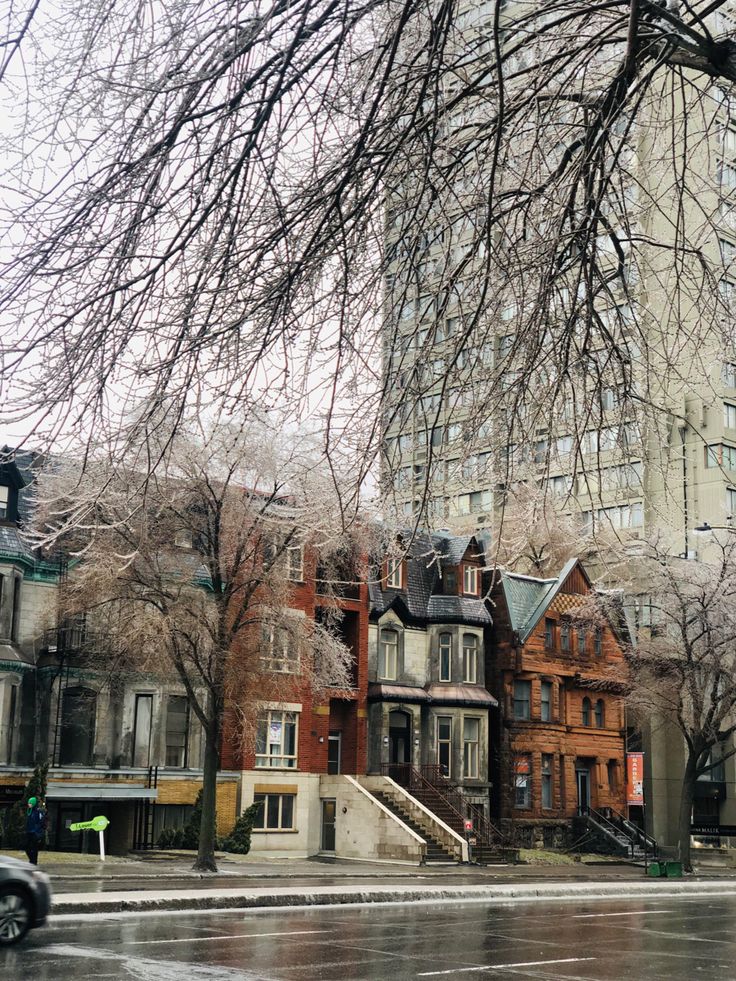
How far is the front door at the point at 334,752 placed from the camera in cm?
4612

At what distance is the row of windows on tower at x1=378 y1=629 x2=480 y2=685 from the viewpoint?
47375 mm

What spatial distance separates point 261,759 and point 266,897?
19400mm

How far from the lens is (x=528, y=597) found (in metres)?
52.0

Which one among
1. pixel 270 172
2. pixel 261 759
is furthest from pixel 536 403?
pixel 261 759

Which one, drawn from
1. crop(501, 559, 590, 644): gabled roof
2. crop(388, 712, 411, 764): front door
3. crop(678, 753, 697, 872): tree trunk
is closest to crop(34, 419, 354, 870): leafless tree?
crop(388, 712, 411, 764): front door

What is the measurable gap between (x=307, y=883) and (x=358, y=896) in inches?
210

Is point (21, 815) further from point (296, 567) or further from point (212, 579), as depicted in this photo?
point (296, 567)

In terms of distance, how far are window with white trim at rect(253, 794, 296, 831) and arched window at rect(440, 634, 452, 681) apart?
843 centimetres

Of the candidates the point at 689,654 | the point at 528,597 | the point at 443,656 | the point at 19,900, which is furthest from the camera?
the point at 528,597

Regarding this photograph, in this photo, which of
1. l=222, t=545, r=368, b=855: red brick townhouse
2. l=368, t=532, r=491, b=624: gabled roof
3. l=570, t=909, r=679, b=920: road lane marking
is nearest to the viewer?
l=570, t=909, r=679, b=920: road lane marking

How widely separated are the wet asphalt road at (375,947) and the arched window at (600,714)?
98.1 ft

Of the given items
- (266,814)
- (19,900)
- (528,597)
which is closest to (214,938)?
(19,900)

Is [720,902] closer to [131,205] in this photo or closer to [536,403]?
[536,403]

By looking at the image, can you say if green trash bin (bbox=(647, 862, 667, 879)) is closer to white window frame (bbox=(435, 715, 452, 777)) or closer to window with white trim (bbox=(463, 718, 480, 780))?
window with white trim (bbox=(463, 718, 480, 780))
